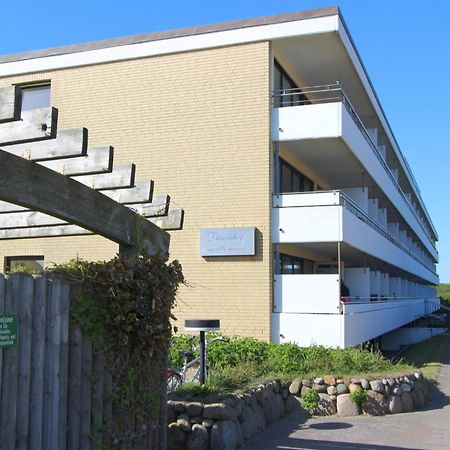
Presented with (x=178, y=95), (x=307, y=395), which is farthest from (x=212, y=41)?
(x=307, y=395)

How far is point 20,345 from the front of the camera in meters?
5.38

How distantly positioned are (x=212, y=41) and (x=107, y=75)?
349 cm

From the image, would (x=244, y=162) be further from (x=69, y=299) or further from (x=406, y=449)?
(x=69, y=299)

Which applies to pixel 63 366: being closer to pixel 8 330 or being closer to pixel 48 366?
pixel 48 366

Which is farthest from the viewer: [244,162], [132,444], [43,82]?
[43,82]

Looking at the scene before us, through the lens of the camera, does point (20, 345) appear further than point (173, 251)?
No

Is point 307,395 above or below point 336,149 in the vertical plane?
below

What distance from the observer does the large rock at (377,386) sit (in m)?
11.6

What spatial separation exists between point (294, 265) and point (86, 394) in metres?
16.4

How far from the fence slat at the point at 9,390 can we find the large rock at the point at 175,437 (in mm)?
3496

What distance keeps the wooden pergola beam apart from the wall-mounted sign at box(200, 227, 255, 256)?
938cm

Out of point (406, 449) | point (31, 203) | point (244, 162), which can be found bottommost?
point (406, 449)

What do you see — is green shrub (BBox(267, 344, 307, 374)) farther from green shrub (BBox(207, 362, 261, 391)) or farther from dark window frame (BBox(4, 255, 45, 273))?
dark window frame (BBox(4, 255, 45, 273))

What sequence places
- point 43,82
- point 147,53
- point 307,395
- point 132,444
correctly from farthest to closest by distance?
1. point 43,82
2. point 147,53
3. point 307,395
4. point 132,444
